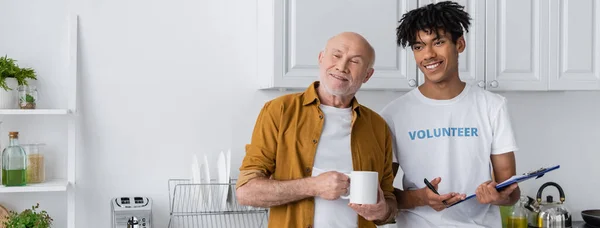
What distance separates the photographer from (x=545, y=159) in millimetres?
3316

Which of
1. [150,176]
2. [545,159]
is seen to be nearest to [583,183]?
[545,159]

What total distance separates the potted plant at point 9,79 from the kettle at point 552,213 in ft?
7.23

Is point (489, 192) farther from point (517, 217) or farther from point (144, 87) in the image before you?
point (144, 87)

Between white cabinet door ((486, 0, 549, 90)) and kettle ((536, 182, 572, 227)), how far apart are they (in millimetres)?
540

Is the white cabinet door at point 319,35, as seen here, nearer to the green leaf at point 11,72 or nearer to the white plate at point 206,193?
the white plate at point 206,193

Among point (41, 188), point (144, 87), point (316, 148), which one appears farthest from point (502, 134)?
point (41, 188)

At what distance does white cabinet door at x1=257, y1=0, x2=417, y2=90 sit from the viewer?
103 inches

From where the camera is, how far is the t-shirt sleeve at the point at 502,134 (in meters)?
2.38

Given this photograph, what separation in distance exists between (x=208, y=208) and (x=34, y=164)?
66 cm

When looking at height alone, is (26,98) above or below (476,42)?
below

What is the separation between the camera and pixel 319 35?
2.64m

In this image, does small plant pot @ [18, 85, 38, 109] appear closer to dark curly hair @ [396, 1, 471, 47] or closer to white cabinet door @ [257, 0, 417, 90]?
white cabinet door @ [257, 0, 417, 90]

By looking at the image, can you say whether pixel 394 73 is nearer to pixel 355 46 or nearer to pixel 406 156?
pixel 406 156

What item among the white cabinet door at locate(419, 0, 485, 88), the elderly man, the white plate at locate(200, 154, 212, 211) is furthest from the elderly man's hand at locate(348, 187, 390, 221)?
the white cabinet door at locate(419, 0, 485, 88)
